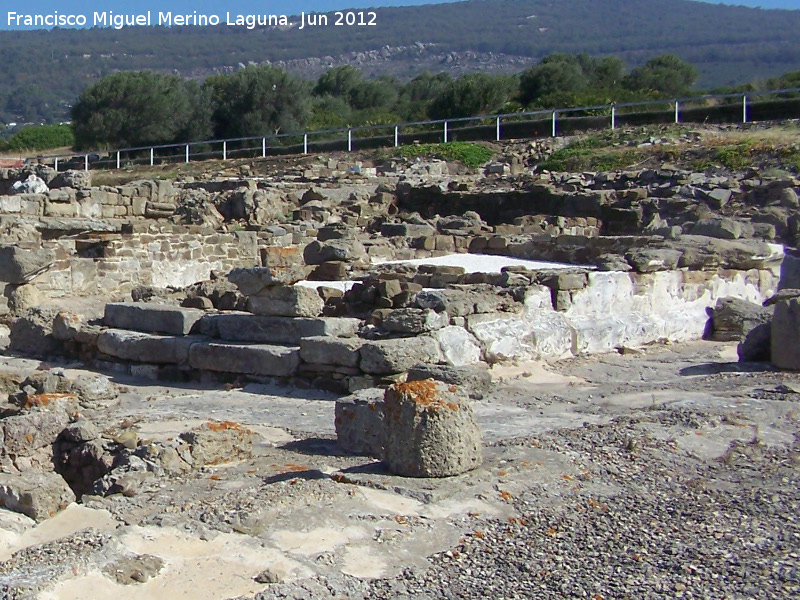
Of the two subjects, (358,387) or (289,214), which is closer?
(358,387)

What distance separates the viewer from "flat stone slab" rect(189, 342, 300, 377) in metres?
8.50

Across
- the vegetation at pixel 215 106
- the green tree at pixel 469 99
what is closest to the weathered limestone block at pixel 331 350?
the green tree at pixel 469 99

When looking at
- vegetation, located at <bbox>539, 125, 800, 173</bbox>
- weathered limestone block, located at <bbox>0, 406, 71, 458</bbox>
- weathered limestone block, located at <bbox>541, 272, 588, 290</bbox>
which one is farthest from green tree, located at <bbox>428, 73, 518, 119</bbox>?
weathered limestone block, located at <bbox>0, 406, 71, 458</bbox>

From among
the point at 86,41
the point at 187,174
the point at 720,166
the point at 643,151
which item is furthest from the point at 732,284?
the point at 86,41

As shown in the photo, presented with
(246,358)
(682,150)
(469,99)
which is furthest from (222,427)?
(469,99)

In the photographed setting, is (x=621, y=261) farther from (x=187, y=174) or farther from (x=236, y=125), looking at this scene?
(x=236, y=125)

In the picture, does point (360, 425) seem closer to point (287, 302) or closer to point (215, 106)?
point (287, 302)

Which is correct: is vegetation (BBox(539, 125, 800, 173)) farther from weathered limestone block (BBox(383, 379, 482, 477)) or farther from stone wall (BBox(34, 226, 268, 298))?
weathered limestone block (BBox(383, 379, 482, 477))

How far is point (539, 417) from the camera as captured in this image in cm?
737

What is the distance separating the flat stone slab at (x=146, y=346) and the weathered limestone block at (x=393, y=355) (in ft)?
6.34

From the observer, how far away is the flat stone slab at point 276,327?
8578 millimetres

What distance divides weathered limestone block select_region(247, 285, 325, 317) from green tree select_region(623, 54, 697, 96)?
1732 inches

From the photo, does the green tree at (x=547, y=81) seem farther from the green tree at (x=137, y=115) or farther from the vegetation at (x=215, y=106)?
the green tree at (x=137, y=115)

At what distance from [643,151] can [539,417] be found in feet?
61.7
